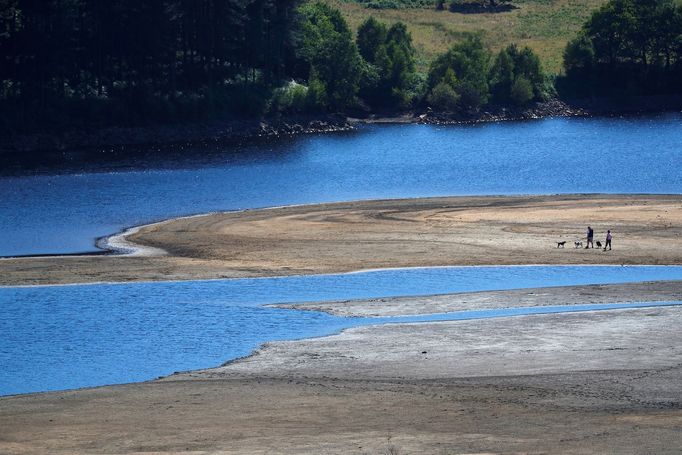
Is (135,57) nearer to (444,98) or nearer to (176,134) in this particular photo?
(176,134)

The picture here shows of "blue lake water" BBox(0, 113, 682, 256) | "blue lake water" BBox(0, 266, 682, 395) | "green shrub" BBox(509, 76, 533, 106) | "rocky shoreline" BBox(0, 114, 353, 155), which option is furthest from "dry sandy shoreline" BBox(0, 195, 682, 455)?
"green shrub" BBox(509, 76, 533, 106)

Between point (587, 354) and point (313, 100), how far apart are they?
315 ft

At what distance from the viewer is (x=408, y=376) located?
4231 centimetres

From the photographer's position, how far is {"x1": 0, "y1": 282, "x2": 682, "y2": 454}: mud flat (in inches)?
1353

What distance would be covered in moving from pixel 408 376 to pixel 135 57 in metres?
90.5

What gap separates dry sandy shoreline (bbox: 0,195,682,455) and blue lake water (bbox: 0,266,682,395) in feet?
4.95

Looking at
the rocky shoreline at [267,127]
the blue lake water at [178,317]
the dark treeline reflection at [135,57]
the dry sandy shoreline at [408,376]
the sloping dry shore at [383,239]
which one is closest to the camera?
the dry sandy shoreline at [408,376]

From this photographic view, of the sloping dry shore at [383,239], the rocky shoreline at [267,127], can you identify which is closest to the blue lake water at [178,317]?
the sloping dry shore at [383,239]

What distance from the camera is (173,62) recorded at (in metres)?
130

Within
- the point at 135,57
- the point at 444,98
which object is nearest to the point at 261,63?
the point at 135,57

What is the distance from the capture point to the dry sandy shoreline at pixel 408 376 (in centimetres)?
3472

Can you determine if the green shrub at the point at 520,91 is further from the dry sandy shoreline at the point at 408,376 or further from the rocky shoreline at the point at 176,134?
the dry sandy shoreline at the point at 408,376

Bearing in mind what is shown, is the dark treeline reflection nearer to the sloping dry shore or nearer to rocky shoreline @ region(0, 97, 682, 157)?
rocky shoreline @ region(0, 97, 682, 157)

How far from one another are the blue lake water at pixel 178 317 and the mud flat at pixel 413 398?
2.43 m
